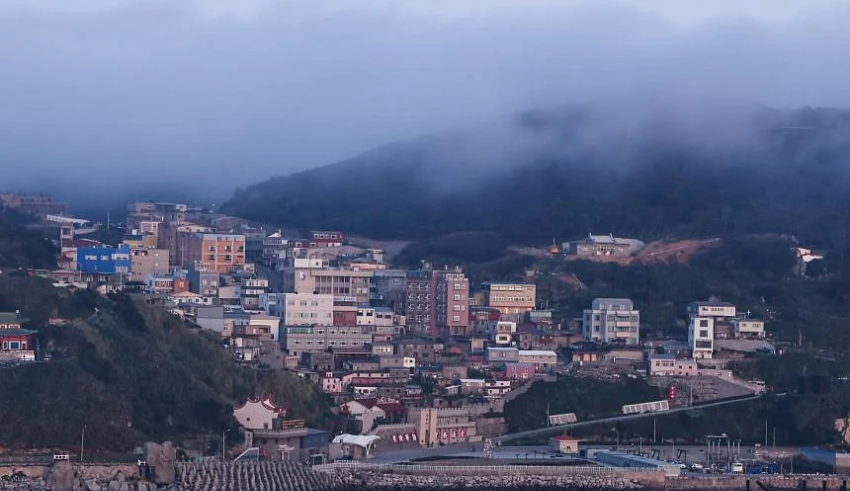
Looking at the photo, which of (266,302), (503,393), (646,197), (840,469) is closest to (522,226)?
(646,197)

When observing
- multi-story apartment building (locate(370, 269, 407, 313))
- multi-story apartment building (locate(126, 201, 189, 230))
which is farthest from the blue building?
multi-story apartment building (locate(126, 201, 189, 230))

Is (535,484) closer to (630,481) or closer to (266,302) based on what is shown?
(630,481)

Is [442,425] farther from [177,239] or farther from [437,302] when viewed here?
[177,239]

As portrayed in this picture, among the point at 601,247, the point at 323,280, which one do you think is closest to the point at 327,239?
the point at 601,247

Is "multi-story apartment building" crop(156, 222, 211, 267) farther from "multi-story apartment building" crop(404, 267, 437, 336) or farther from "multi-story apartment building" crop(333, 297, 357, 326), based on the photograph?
"multi-story apartment building" crop(404, 267, 437, 336)

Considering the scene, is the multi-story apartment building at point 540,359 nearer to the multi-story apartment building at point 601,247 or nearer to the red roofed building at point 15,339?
the multi-story apartment building at point 601,247
